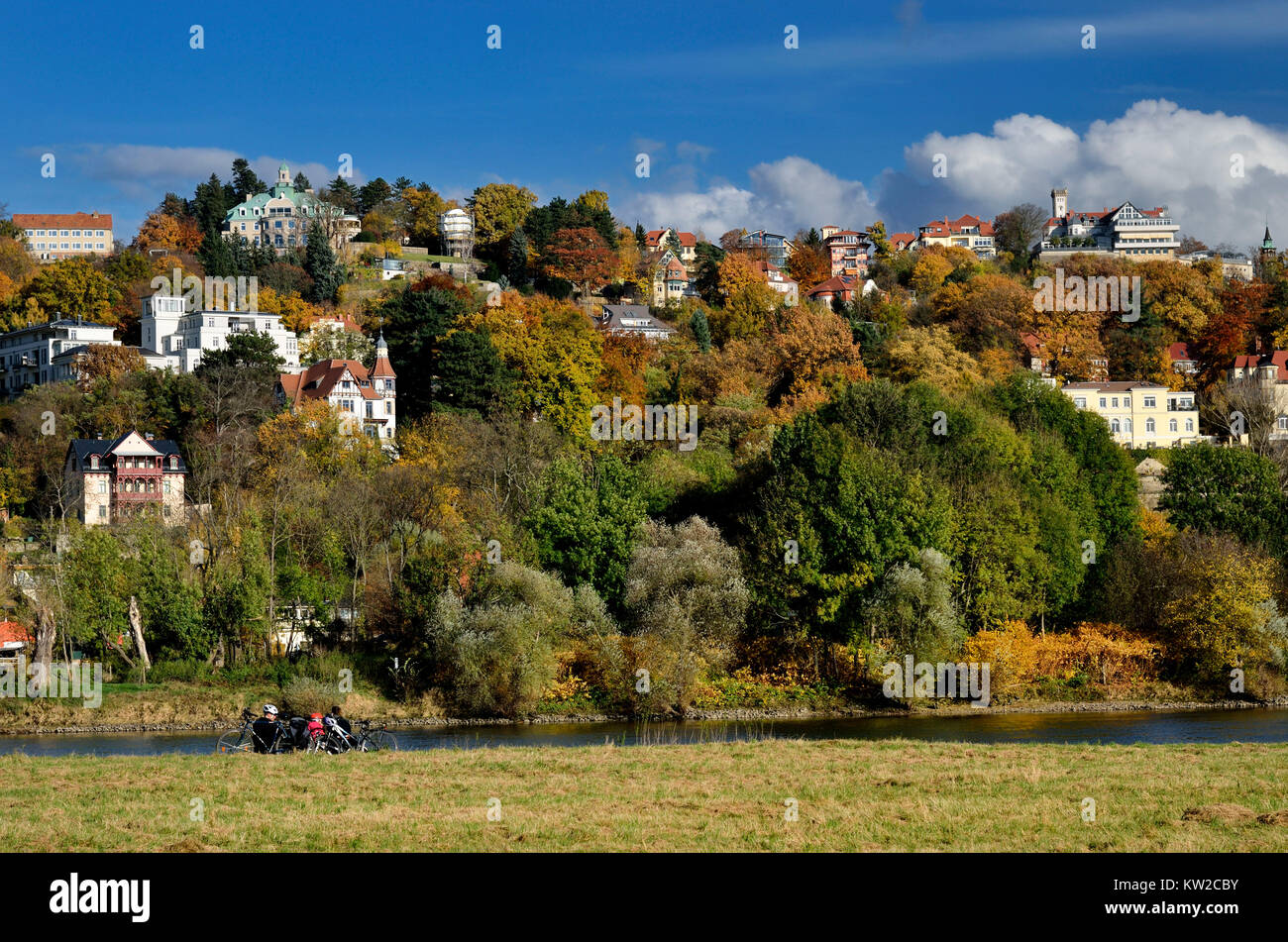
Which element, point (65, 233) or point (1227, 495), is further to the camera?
point (65, 233)

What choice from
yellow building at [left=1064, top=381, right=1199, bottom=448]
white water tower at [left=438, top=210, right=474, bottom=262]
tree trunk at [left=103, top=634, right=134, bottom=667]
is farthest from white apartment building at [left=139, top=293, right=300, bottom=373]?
yellow building at [left=1064, top=381, right=1199, bottom=448]

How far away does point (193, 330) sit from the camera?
3383 inches

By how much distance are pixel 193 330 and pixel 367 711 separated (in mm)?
54453

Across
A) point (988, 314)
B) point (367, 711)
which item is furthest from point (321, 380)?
point (367, 711)

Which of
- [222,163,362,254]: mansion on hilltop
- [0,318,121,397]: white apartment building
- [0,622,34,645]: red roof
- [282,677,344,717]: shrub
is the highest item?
[222,163,362,254]: mansion on hilltop

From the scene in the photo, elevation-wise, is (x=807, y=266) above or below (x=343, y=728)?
above

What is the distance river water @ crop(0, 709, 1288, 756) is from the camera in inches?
1204

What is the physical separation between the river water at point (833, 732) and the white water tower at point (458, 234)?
8246cm

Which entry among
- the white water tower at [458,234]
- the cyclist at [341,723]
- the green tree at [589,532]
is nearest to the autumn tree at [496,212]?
the white water tower at [458,234]

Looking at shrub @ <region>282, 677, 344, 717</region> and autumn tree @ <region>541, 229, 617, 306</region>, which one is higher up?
autumn tree @ <region>541, 229, 617, 306</region>

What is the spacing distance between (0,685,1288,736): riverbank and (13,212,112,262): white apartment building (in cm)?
12030

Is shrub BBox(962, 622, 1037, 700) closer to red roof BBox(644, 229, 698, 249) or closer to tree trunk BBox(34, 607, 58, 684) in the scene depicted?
tree trunk BBox(34, 607, 58, 684)

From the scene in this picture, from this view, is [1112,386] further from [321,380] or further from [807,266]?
[807,266]
